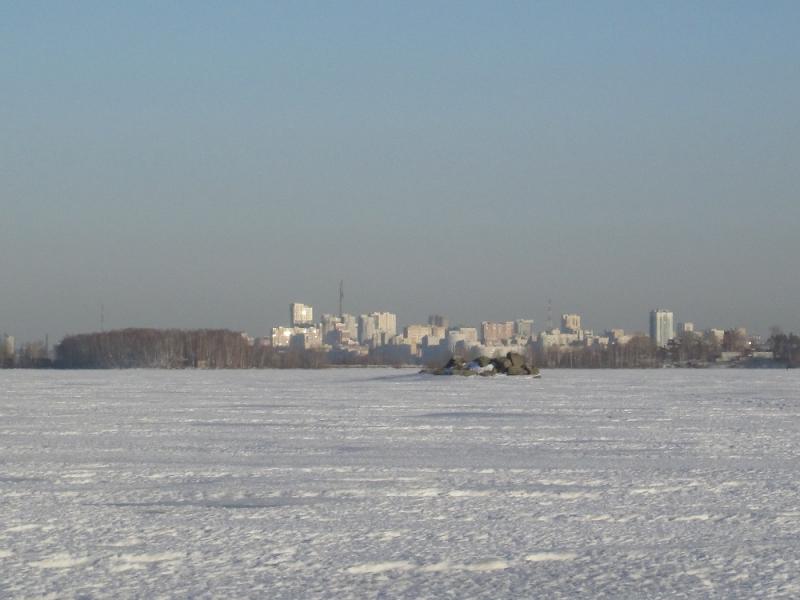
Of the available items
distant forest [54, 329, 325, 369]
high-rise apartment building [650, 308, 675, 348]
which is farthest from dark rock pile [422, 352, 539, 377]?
high-rise apartment building [650, 308, 675, 348]

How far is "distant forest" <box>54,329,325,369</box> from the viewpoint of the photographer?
70875 mm

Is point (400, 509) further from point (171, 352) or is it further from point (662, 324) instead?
point (662, 324)

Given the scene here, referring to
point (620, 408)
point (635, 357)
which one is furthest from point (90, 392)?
point (635, 357)

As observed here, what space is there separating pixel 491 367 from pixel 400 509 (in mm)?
25400

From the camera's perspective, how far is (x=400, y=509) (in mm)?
6625

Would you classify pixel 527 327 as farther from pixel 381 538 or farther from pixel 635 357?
pixel 381 538

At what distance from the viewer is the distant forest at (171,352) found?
70875 millimetres

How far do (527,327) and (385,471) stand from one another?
446 ft

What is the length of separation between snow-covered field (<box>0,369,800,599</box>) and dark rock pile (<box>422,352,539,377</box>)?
60.1 ft

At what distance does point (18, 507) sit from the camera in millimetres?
6691

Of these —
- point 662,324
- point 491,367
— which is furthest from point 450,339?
point 491,367

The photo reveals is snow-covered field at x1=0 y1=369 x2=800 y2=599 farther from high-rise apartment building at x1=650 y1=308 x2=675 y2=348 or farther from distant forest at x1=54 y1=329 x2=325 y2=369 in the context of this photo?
high-rise apartment building at x1=650 y1=308 x2=675 y2=348

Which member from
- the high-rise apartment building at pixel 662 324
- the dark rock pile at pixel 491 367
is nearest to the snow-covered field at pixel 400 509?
the dark rock pile at pixel 491 367

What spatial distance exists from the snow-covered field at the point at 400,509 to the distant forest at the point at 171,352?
5753cm
